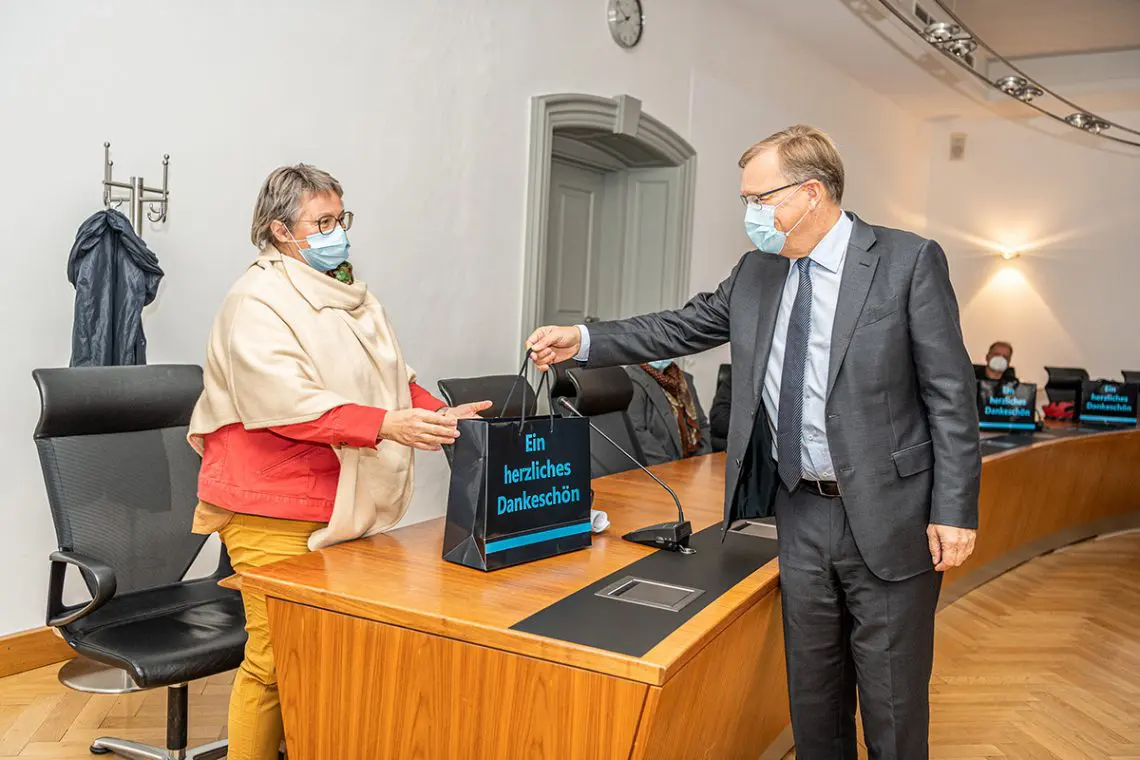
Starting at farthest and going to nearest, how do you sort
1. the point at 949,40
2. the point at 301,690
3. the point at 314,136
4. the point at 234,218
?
the point at 949,40 < the point at 314,136 < the point at 234,218 < the point at 301,690

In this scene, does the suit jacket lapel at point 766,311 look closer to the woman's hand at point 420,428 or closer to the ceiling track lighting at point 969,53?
the woman's hand at point 420,428

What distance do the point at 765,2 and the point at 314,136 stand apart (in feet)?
12.6

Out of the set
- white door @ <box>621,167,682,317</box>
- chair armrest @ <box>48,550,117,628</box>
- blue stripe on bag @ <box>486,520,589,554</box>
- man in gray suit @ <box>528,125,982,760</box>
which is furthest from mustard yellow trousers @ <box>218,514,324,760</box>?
white door @ <box>621,167,682,317</box>

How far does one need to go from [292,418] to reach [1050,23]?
7.52 m

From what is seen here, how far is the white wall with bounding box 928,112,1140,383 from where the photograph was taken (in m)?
8.88

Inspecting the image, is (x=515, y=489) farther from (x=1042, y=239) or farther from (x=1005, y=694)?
(x=1042, y=239)

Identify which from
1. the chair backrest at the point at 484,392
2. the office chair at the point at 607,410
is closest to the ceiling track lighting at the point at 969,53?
the office chair at the point at 607,410

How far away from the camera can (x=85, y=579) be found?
7.10 feet

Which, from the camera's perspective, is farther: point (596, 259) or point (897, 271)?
point (596, 259)

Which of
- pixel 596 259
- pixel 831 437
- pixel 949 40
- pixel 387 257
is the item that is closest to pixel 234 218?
pixel 387 257

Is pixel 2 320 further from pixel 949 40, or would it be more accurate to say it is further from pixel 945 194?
pixel 945 194

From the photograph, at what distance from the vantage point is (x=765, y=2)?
21.6ft

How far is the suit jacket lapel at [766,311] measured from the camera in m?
2.01

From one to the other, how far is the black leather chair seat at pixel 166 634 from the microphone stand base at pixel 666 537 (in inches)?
36.0
